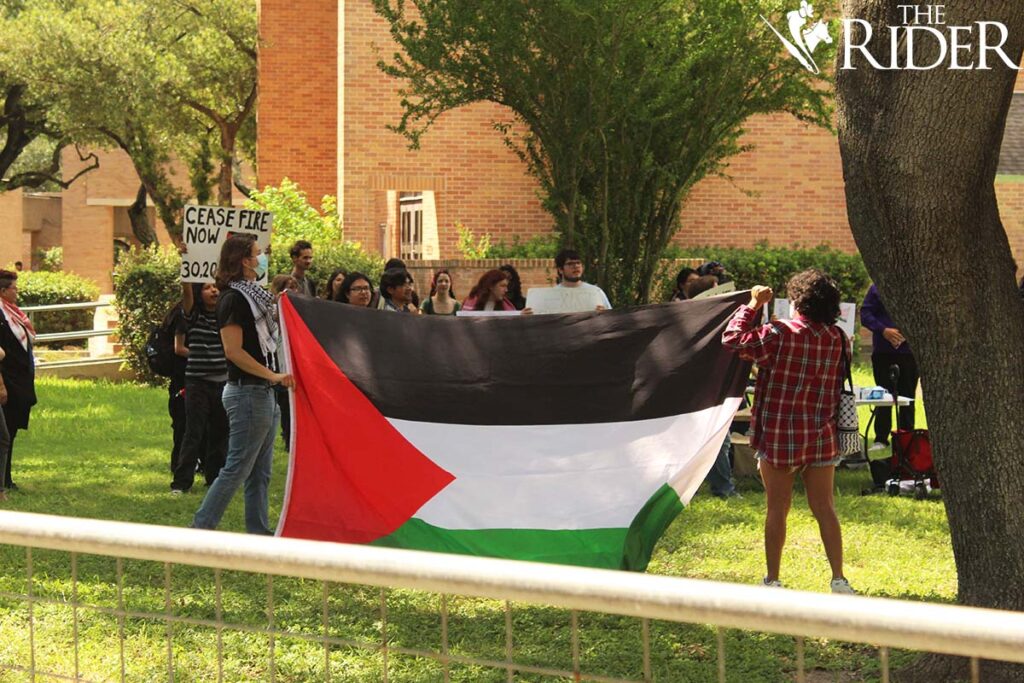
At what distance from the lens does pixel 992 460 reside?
620cm

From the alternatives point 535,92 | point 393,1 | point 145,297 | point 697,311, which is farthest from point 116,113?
point 697,311

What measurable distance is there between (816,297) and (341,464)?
9.26ft

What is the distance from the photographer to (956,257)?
6098mm

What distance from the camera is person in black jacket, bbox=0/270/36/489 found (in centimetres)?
1191

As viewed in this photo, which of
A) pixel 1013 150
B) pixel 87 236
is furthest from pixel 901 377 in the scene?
pixel 87 236

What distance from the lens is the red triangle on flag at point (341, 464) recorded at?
8195mm

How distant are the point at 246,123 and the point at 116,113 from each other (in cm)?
790

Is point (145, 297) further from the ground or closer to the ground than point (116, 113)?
closer to the ground

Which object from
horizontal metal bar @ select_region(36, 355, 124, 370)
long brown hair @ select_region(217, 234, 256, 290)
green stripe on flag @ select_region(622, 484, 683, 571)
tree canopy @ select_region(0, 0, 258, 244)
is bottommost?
horizontal metal bar @ select_region(36, 355, 124, 370)

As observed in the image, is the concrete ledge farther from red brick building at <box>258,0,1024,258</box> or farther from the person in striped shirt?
the person in striped shirt

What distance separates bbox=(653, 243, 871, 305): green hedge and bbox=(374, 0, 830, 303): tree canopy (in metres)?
4.06

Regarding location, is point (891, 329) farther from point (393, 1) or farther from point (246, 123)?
point (246, 123)

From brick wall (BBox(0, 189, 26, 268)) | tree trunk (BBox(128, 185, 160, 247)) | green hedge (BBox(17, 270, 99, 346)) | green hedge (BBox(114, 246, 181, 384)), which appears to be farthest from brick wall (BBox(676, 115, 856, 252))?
brick wall (BBox(0, 189, 26, 268))

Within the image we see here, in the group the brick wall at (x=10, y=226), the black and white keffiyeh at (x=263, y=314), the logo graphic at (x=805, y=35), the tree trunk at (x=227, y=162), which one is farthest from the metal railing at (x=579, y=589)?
the brick wall at (x=10, y=226)
